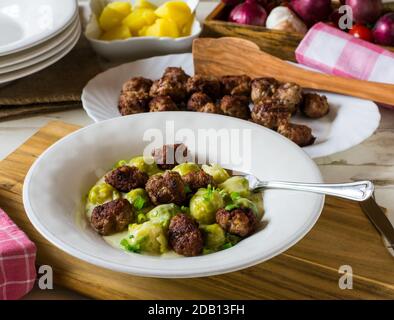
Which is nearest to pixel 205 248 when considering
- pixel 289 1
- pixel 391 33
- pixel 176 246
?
pixel 176 246

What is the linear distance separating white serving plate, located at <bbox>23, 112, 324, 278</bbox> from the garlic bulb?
850 mm

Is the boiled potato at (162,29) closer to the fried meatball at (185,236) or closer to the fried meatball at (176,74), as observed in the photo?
the fried meatball at (176,74)

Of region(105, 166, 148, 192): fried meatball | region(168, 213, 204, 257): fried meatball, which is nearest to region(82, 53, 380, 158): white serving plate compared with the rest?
region(105, 166, 148, 192): fried meatball

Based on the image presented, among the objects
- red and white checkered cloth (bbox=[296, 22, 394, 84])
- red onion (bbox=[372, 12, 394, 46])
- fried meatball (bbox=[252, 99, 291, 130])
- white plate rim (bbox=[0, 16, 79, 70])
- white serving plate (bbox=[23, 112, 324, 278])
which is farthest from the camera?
red onion (bbox=[372, 12, 394, 46])

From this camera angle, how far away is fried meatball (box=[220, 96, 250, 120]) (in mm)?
2082

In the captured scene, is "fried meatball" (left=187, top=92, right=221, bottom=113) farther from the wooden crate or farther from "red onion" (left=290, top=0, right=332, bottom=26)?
"red onion" (left=290, top=0, right=332, bottom=26)

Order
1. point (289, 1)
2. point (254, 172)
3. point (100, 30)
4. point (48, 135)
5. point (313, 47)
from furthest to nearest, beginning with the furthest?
point (289, 1), point (100, 30), point (313, 47), point (48, 135), point (254, 172)

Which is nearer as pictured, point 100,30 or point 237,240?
point 237,240

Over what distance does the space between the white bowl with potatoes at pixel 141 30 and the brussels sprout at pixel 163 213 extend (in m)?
1.12

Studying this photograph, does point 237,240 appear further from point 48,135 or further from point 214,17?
point 214,17

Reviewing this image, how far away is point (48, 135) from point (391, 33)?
1275mm

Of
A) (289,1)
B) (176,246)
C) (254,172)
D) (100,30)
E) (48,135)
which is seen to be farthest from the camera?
(289,1)

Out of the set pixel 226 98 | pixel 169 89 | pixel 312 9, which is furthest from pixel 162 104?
pixel 312 9

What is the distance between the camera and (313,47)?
7.71 feet
